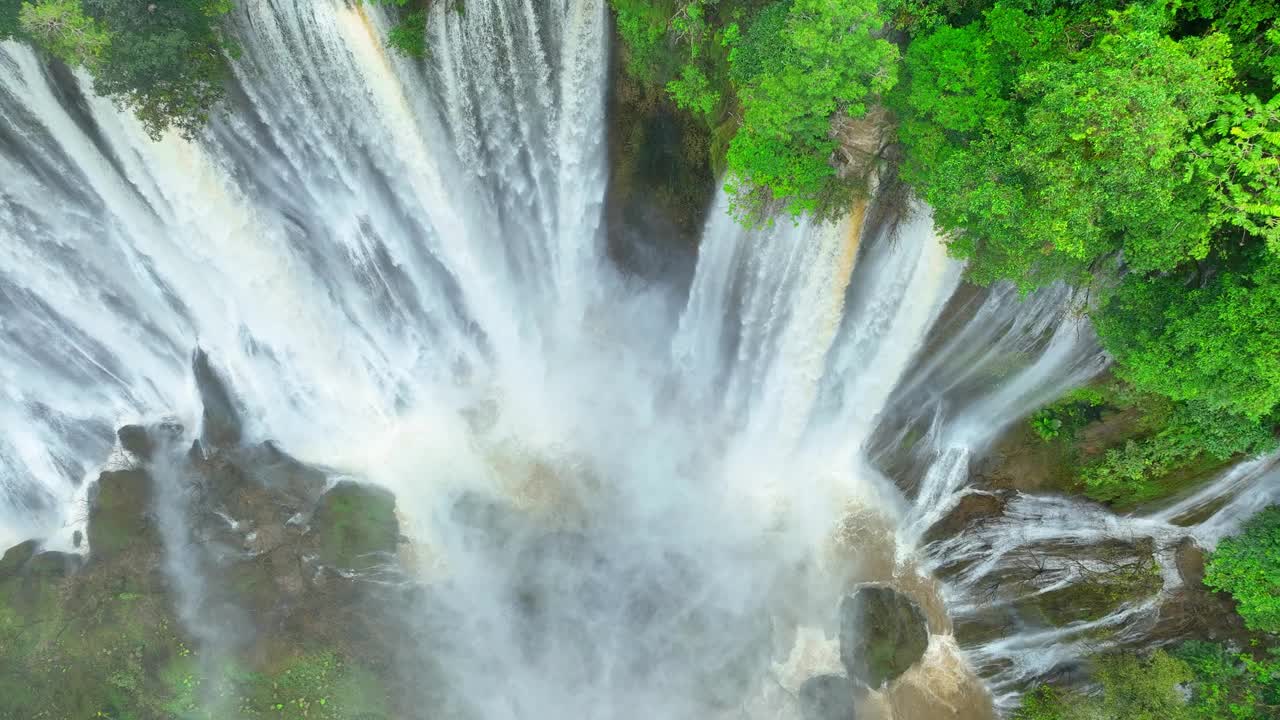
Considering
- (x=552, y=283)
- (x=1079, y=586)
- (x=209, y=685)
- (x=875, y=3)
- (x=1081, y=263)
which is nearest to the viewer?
(x=875, y=3)

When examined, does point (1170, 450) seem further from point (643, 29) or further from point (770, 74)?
point (643, 29)

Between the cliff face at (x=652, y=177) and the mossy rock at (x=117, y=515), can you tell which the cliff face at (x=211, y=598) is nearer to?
the mossy rock at (x=117, y=515)

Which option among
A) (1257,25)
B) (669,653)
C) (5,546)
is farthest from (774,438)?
(5,546)

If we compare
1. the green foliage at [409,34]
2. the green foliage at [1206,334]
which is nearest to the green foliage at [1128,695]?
the green foliage at [1206,334]

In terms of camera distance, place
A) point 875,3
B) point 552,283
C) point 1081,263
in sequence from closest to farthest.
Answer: point 875,3
point 1081,263
point 552,283

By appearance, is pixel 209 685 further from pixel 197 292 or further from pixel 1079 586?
pixel 1079 586

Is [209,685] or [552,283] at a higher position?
[552,283]

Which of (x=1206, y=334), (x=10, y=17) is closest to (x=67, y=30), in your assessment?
(x=10, y=17)

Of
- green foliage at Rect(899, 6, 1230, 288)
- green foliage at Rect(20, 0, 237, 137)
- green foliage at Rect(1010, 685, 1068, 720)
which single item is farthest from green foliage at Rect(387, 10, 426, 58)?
green foliage at Rect(1010, 685, 1068, 720)
